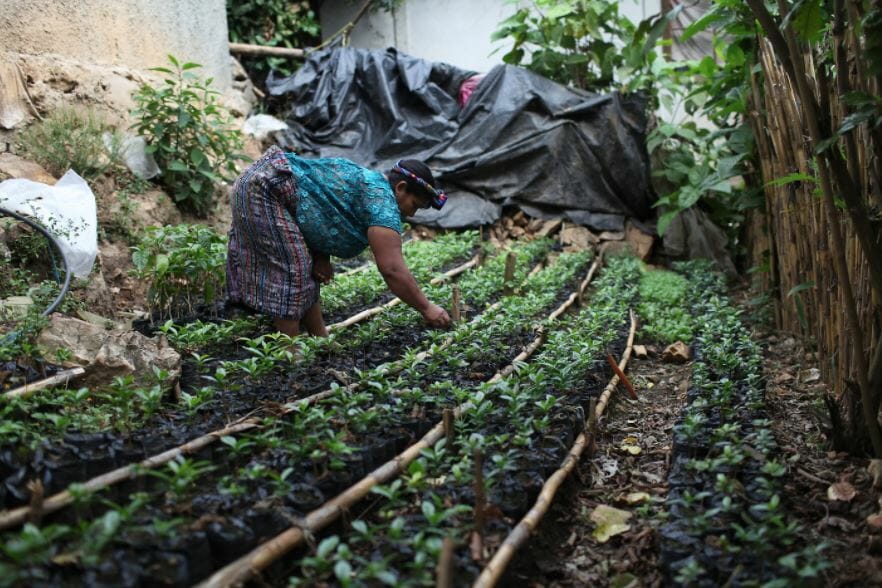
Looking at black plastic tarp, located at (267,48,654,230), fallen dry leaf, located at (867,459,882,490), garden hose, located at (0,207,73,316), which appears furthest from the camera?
black plastic tarp, located at (267,48,654,230)

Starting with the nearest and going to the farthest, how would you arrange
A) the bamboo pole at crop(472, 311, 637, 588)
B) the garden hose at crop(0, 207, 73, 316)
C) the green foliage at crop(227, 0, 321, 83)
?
the bamboo pole at crop(472, 311, 637, 588)
the garden hose at crop(0, 207, 73, 316)
the green foliage at crop(227, 0, 321, 83)

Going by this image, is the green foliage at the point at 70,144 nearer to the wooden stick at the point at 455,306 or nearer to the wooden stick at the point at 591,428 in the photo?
the wooden stick at the point at 455,306

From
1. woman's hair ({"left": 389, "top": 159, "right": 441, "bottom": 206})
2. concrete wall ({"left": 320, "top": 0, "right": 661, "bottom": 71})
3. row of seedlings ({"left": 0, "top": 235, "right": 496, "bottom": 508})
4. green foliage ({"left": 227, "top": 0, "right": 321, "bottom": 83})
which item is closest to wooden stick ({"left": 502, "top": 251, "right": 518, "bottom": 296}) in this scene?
woman's hair ({"left": 389, "top": 159, "right": 441, "bottom": 206})

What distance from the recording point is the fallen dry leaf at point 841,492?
8.09 feet

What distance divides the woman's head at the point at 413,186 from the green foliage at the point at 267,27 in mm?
5913

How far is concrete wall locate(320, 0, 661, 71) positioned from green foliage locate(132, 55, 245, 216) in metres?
4.77

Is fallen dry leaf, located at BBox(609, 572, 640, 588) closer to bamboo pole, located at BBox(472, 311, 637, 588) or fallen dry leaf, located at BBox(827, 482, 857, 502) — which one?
bamboo pole, located at BBox(472, 311, 637, 588)

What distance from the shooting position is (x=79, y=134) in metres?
5.37

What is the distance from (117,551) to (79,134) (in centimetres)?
441

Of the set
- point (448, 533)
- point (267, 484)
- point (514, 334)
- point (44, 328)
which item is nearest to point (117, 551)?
point (267, 484)

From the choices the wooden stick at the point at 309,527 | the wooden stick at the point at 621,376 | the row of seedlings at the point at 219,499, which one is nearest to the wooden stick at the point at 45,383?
the row of seedlings at the point at 219,499

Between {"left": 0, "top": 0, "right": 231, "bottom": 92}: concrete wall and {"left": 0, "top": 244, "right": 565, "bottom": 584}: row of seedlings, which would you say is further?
{"left": 0, "top": 0, "right": 231, "bottom": 92}: concrete wall

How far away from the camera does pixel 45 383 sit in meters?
2.84

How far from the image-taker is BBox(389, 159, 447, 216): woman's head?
12.3 feet
